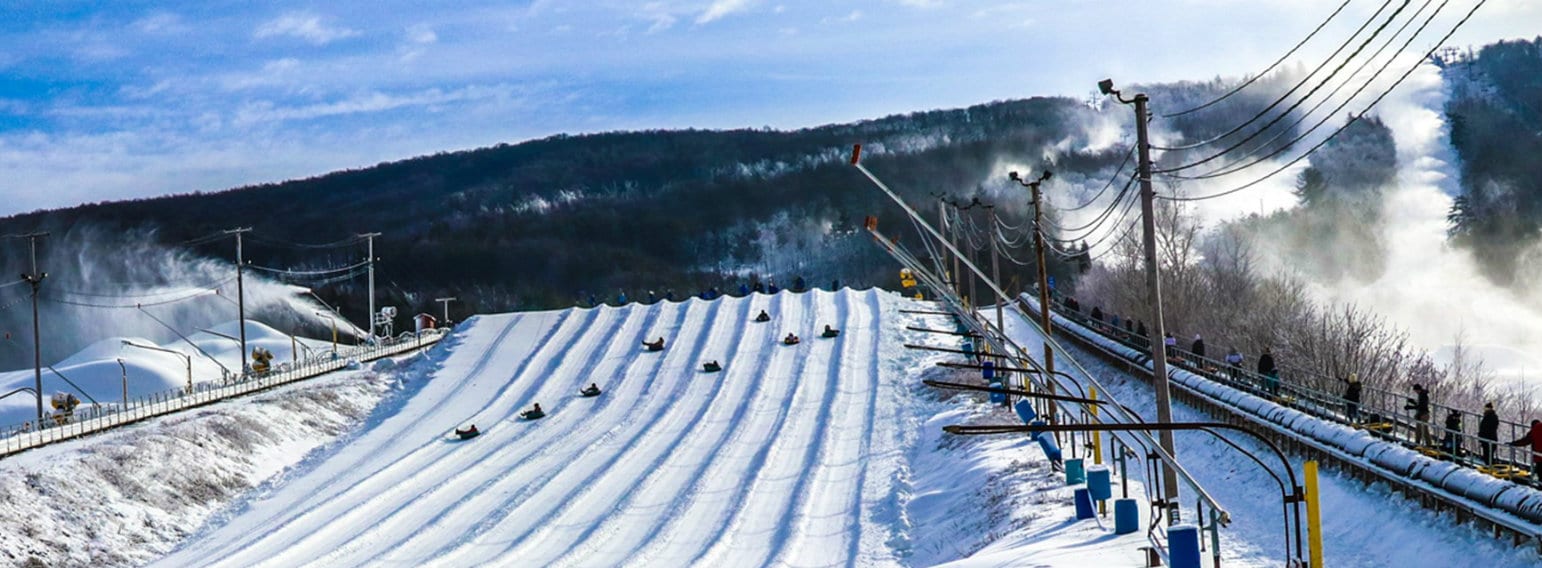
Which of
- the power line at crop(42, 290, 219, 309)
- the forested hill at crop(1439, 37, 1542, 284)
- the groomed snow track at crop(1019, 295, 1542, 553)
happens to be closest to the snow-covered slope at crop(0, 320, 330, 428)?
the power line at crop(42, 290, 219, 309)

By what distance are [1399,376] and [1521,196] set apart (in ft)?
337

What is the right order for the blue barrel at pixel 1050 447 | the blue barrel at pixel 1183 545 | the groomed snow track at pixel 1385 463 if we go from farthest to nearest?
1. the blue barrel at pixel 1050 447
2. the groomed snow track at pixel 1385 463
3. the blue barrel at pixel 1183 545

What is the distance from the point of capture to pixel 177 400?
173 ft

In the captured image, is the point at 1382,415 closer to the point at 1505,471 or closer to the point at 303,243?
the point at 1505,471

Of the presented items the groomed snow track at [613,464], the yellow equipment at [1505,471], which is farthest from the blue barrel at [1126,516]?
the groomed snow track at [613,464]

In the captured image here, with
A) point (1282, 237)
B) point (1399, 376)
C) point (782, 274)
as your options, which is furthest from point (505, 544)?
point (782, 274)

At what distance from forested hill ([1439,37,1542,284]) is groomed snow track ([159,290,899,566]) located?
7421cm

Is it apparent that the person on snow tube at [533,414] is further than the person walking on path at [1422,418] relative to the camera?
Yes

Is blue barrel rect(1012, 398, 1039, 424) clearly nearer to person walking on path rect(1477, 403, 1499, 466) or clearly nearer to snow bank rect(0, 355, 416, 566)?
person walking on path rect(1477, 403, 1499, 466)

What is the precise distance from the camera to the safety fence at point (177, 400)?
4378cm

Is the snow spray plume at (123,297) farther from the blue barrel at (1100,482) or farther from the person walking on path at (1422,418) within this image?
the person walking on path at (1422,418)

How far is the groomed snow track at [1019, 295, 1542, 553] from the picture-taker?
20.7 metres

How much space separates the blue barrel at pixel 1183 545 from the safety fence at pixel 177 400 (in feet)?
116

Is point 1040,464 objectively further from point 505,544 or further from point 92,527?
point 92,527
